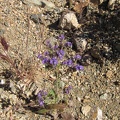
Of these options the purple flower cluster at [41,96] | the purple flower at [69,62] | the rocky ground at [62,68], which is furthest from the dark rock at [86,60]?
the purple flower cluster at [41,96]

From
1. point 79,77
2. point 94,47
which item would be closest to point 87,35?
point 94,47

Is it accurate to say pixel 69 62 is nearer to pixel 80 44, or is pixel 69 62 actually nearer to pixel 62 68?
pixel 62 68

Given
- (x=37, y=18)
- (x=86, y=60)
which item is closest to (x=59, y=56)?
(x=86, y=60)

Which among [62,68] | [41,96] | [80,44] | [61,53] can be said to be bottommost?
[41,96]

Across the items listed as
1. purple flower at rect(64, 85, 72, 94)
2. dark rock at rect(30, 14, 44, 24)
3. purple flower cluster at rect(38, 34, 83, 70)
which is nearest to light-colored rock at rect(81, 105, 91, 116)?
purple flower at rect(64, 85, 72, 94)

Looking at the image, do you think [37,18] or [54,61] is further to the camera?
[37,18]

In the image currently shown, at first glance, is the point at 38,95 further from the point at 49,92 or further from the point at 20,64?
the point at 20,64
